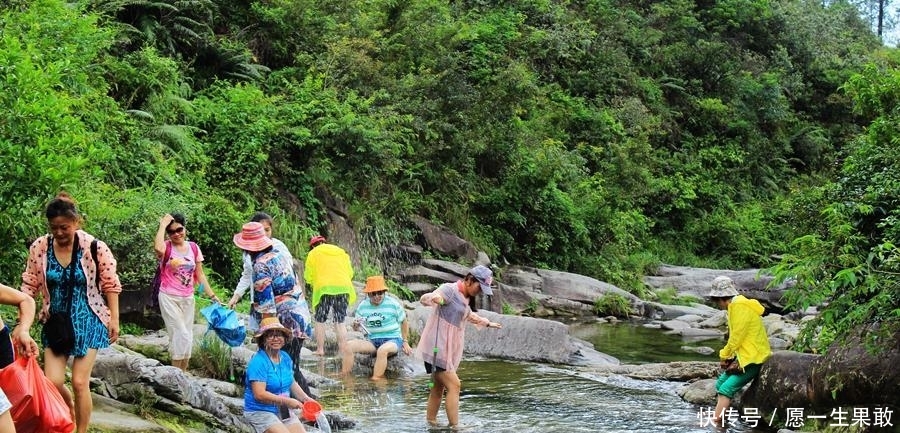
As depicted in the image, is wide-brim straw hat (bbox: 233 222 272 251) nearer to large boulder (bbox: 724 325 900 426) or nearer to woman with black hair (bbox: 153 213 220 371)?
woman with black hair (bbox: 153 213 220 371)

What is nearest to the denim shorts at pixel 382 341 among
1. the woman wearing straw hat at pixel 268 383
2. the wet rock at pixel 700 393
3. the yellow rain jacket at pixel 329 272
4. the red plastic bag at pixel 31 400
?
the yellow rain jacket at pixel 329 272

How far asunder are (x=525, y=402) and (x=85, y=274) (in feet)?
18.8

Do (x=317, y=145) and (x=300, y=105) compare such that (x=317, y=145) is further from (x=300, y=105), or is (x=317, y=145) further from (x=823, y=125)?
(x=823, y=125)

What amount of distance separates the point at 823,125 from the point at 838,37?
7.20 m

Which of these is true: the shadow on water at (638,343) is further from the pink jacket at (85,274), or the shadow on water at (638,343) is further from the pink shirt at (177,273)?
the pink jacket at (85,274)

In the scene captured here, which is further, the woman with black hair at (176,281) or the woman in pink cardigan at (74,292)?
the woman with black hair at (176,281)

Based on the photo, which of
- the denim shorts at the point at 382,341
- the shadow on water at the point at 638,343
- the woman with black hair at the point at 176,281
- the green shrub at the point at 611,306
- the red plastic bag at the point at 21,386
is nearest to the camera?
the red plastic bag at the point at 21,386

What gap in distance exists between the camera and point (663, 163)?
34.5 m

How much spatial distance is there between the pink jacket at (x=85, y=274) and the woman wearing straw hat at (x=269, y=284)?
78.5 inches

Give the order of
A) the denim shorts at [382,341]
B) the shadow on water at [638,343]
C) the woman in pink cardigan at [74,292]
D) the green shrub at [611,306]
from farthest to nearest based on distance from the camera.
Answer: the green shrub at [611,306] → the shadow on water at [638,343] → the denim shorts at [382,341] → the woman in pink cardigan at [74,292]

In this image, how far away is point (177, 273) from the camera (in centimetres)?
839

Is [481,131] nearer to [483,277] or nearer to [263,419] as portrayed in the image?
[483,277]

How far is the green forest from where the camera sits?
898cm

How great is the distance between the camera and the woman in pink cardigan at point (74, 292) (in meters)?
5.62
